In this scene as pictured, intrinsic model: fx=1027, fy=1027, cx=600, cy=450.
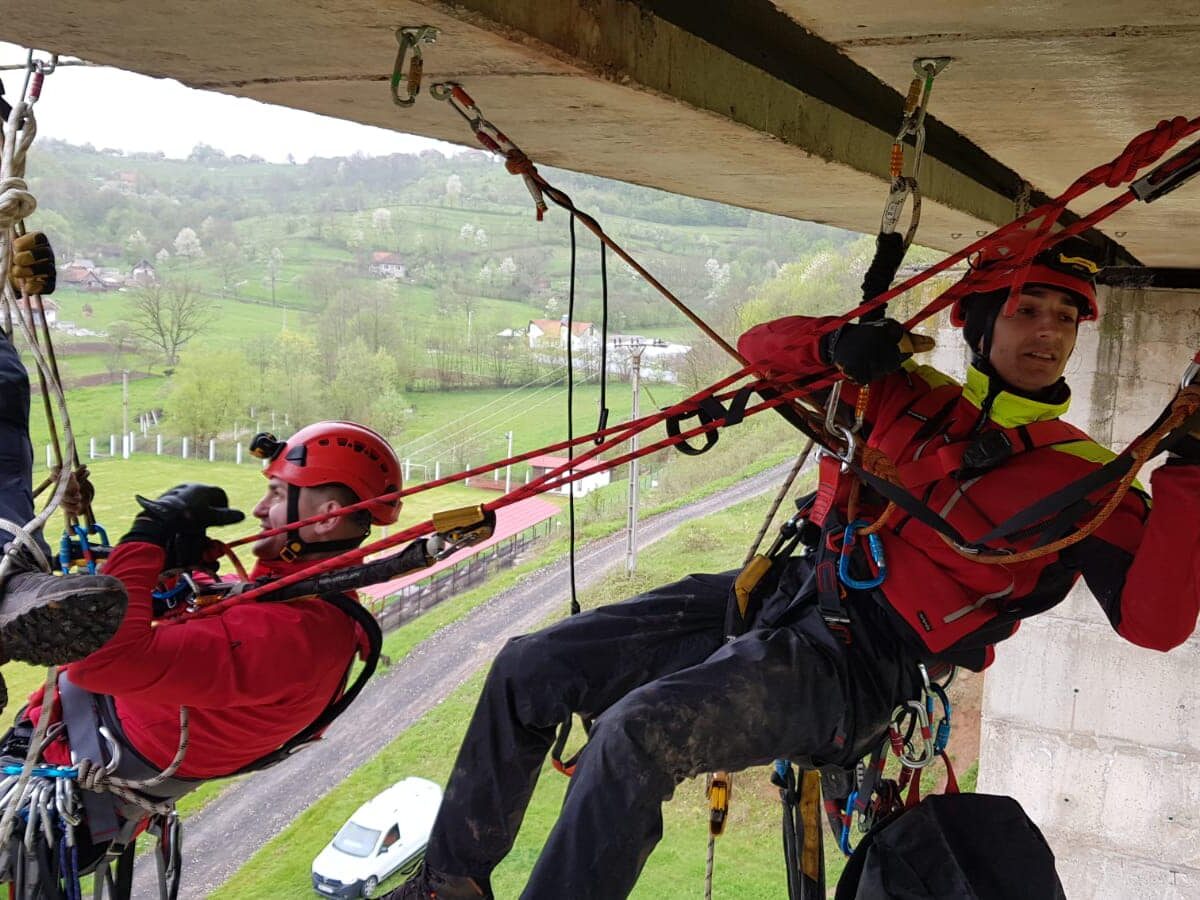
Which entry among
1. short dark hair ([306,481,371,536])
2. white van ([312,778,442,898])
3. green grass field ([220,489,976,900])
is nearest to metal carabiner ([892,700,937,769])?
short dark hair ([306,481,371,536])

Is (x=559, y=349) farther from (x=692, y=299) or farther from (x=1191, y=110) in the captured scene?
(x=1191, y=110)

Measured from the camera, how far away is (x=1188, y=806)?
513 centimetres

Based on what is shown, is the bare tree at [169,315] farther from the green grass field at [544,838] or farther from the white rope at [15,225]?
the white rope at [15,225]

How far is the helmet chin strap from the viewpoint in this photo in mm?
2178

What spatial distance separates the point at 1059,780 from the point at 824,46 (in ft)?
15.3

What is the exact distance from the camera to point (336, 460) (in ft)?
7.38

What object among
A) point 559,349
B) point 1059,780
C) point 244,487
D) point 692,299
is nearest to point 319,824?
point 244,487

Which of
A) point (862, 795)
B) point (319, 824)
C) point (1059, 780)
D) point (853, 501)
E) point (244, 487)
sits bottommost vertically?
point (319, 824)

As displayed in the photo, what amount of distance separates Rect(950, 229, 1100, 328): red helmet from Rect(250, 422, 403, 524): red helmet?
1.24 metres

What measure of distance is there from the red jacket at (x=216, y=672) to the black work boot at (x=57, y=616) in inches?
5.5

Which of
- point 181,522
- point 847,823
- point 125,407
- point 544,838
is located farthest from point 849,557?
point 125,407

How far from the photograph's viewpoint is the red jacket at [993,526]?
166 centimetres

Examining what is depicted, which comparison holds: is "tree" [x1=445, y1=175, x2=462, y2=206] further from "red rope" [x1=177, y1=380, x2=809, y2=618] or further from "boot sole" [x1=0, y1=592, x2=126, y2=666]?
"boot sole" [x1=0, y1=592, x2=126, y2=666]

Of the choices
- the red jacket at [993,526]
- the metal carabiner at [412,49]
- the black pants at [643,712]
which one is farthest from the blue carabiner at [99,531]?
the red jacket at [993,526]
